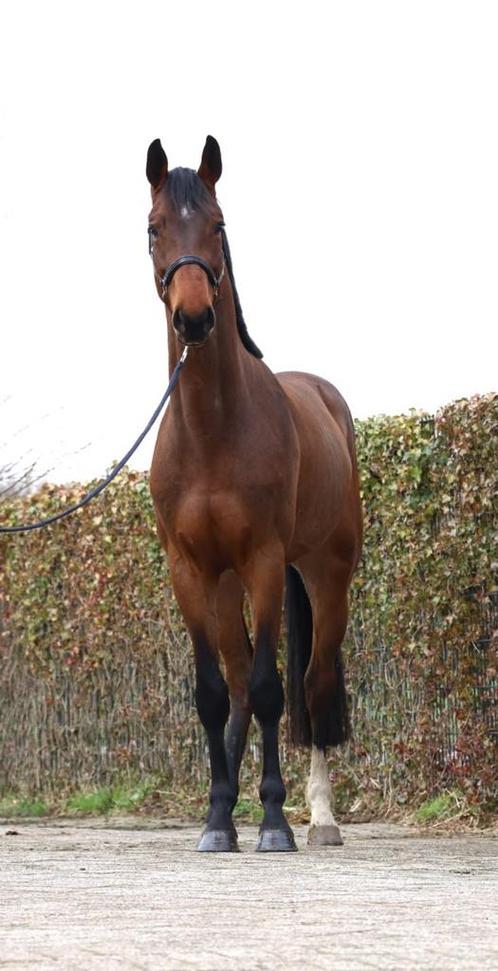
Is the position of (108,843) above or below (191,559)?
below

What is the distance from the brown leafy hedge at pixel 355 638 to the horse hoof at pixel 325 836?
1.04 meters

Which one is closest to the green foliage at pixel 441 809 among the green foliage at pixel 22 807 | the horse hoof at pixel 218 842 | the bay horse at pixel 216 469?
the bay horse at pixel 216 469

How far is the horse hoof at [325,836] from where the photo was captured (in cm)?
762

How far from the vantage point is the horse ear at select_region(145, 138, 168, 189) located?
698 cm

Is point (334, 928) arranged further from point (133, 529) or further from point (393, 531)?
point (133, 529)

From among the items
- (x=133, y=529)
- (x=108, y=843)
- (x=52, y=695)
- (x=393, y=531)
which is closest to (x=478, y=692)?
(x=393, y=531)

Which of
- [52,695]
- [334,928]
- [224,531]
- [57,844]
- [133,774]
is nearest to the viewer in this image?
[334,928]

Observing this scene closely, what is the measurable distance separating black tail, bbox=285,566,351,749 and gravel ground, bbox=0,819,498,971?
815 millimetres

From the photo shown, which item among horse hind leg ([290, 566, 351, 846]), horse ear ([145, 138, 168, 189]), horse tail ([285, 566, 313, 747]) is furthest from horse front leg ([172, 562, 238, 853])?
horse ear ([145, 138, 168, 189])

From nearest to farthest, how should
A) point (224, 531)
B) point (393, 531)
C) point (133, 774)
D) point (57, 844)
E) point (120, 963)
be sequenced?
point (120, 963)
point (224, 531)
point (57, 844)
point (393, 531)
point (133, 774)

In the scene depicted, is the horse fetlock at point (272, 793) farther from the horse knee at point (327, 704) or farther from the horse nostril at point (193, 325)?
the horse nostril at point (193, 325)

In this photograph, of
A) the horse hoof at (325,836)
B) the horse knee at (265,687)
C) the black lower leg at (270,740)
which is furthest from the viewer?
the horse hoof at (325,836)

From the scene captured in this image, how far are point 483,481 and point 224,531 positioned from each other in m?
1.91

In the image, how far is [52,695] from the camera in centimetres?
1186
